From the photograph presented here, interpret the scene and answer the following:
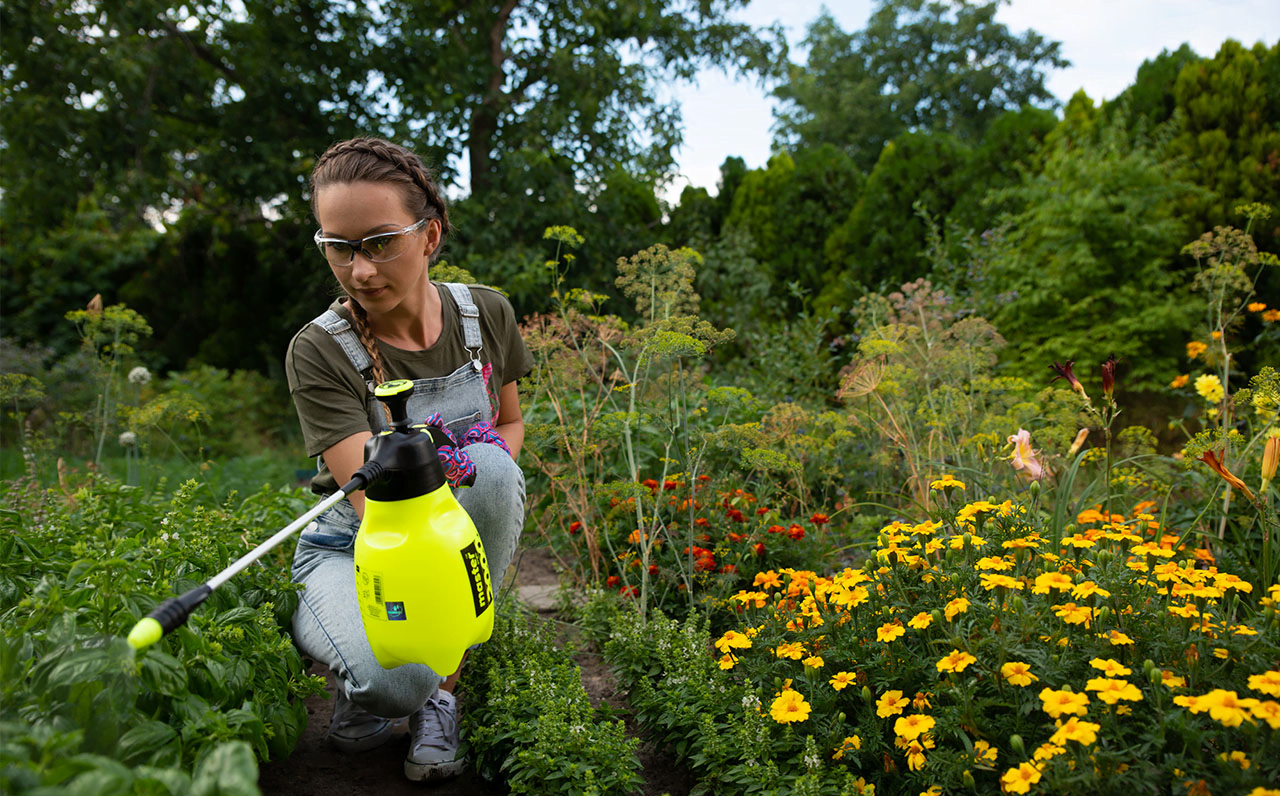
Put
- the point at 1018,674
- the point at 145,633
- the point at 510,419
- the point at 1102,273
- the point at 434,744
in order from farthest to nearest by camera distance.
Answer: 1. the point at 1102,273
2. the point at 510,419
3. the point at 434,744
4. the point at 1018,674
5. the point at 145,633

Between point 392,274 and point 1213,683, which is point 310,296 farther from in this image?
point 1213,683

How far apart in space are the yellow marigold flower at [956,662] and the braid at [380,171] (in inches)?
57.9

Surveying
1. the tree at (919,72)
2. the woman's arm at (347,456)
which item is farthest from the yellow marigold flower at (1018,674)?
the tree at (919,72)

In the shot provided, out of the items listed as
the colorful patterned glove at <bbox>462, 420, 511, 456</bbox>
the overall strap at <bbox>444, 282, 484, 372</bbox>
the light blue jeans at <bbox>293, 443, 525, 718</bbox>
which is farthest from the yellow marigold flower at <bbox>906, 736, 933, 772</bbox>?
the overall strap at <bbox>444, 282, 484, 372</bbox>

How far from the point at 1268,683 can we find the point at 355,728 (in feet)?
6.20

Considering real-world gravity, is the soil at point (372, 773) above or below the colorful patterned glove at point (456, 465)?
below

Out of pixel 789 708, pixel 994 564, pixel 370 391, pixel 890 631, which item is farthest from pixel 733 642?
pixel 370 391

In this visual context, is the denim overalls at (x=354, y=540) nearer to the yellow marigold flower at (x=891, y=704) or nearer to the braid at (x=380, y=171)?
the braid at (x=380, y=171)

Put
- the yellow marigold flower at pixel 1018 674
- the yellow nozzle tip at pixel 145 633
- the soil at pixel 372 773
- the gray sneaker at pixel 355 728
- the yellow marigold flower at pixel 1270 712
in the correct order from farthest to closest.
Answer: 1. the gray sneaker at pixel 355 728
2. the soil at pixel 372 773
3. the yellow marigold flower at pixel 1018 674
4. the yellow marigold flower at pixel 1270 712
5. the yellow nozzle tip at pixel 145 633

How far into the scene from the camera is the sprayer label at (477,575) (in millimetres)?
1324

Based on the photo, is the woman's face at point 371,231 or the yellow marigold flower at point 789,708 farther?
the woman's face at point 371,231

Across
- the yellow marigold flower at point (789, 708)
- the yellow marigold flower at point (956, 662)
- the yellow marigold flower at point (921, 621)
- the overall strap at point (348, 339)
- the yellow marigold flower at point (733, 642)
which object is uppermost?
the overall strap at point (348, 339)

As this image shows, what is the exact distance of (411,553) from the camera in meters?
1.26

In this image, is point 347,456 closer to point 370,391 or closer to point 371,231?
point 370,391
